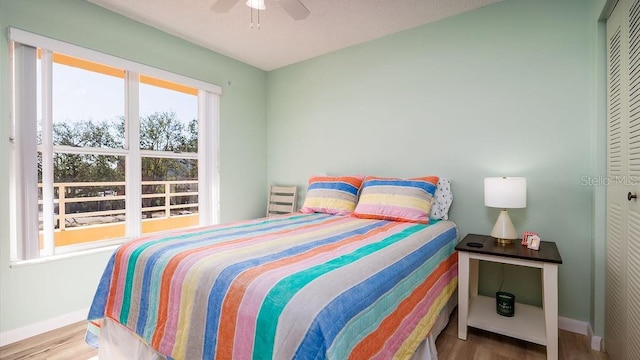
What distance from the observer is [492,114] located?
2463 millimetres

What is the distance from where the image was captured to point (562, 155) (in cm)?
219

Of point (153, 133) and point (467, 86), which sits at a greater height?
point (467, 86)

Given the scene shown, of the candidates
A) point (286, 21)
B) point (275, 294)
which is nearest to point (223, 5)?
point (286, 21)

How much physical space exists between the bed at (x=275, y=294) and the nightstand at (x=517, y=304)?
125 mm

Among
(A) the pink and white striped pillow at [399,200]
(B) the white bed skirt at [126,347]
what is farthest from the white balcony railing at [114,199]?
(A) the pink and white striped pillow at [399,200]

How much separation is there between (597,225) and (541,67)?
1.20 m

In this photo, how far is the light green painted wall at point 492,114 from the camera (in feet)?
7.04

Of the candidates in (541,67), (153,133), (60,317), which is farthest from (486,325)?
(153,133)

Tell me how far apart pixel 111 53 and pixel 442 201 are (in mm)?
3108

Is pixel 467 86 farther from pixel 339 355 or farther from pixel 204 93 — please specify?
pixel 204 93

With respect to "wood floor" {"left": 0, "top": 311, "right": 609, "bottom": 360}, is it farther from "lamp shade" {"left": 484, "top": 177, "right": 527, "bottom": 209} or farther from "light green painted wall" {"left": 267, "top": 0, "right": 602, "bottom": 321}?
"lamp shade" {"left": 484, "top": 177, "right": 527, "bottom": 209}

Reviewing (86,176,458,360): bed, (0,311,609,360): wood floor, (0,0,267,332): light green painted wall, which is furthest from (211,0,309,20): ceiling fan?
(0,311,609,360): wood floor

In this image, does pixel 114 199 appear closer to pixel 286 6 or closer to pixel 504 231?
pixel 286 6

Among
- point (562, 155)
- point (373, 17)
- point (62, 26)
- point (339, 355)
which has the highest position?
point (373, 17)
